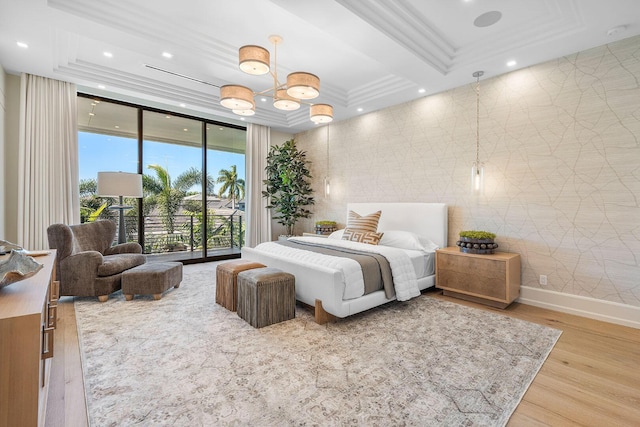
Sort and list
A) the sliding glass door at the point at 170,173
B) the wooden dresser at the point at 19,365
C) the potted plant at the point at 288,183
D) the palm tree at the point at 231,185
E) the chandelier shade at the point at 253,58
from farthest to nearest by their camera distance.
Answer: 1. the palm tree at the point at 231,185
2. the potted plant at the point at 288,183
3. the sliding glass door at the point at 170,173
4. the chandelier shade at the point at 253,58
5. the wooden dresser at the point at 19,365

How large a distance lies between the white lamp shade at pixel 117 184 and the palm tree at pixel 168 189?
1.20 meters

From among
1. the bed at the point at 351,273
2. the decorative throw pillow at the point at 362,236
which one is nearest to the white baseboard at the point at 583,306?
the bed at the point at 351,273

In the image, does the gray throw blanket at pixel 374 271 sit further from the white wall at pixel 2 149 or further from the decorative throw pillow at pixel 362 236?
the white wall at pixel 2 149

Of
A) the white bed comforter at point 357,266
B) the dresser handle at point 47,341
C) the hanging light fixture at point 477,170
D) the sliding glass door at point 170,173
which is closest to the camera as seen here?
the dresser handle at point 47,341

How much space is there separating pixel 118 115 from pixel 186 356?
15.3 feet

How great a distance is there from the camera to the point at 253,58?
8.91 ft

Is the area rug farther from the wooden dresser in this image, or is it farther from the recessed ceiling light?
the recessed ceiling light

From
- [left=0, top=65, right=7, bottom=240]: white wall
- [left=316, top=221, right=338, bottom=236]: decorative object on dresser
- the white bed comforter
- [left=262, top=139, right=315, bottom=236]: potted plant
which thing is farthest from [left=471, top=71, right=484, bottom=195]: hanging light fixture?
[left=0, top=65, right=7, bottom=240]: white wall

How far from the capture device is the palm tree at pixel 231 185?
20.7 ft

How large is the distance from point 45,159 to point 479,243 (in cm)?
592

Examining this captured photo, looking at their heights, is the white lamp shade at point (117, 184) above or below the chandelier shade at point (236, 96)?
below

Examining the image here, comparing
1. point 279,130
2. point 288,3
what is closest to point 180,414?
point 288,3

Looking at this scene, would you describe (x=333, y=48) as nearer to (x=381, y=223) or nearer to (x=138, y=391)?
(x=381, y=223)

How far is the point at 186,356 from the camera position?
2.28 m
